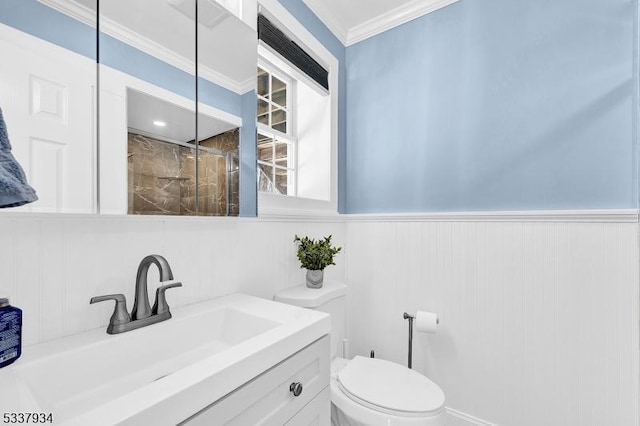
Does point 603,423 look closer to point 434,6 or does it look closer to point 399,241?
point 399,241

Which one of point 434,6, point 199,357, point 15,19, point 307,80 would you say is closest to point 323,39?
point 307,80

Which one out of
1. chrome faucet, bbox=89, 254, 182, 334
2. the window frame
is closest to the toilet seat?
chrome faucet, bbox=89, 254, 182, 334

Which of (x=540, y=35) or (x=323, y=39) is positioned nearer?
(x=540, y=35)

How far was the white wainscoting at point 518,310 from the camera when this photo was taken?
4.36 ft

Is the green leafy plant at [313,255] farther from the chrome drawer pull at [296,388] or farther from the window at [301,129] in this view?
the chrome drawer pull at [296,388]

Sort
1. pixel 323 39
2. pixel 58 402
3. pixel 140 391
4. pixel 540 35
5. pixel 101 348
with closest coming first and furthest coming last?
1. pixel 140 391
2. pixel 58 402
3. pixel 101 348
4. pixel 540 35
5. pixel 323 39

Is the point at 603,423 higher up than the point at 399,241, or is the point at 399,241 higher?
the point at 399,241

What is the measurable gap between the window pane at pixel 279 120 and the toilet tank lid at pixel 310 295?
1.04m

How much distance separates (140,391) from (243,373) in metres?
0.21

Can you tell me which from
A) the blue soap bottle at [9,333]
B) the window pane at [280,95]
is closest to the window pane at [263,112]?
the window pane at [280,95]

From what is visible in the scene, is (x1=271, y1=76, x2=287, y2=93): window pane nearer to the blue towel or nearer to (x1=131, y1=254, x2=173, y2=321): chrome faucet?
(x1=131, y1=254, x2=173, y2=321): chrome faucet

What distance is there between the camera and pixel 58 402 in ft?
2.24

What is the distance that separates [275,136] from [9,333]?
152 cm

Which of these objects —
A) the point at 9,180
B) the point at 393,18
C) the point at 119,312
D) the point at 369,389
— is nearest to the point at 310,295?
the point at 369,389
